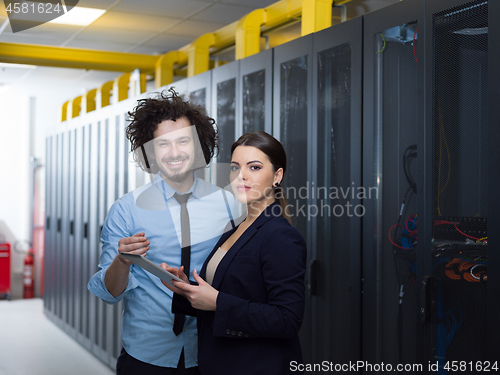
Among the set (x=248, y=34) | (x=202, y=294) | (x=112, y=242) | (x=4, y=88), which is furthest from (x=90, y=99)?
(x=202, y=294)

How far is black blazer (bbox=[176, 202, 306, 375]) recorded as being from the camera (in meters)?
1.38

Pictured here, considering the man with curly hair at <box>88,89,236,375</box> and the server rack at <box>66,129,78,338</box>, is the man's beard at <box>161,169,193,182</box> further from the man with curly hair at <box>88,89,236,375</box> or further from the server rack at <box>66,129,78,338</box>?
the server rack at <box>66,129,78,338</box>

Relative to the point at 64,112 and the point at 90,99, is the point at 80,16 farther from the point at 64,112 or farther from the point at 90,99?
the point at 64,112

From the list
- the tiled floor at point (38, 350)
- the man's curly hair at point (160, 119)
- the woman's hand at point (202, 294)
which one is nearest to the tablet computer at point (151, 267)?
the woman's hand at point (202, 294)

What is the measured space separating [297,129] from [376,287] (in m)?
0.86

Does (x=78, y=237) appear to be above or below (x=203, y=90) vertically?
below

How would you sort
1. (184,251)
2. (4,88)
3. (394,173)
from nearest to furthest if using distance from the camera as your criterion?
1. (184,251)
2. (394,173)
3. (4,88)

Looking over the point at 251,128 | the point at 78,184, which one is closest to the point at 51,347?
the point at 78,184

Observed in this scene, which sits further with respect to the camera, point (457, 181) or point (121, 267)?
point (457, 181)

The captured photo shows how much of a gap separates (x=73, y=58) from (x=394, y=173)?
11.5 feet

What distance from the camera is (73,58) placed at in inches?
182

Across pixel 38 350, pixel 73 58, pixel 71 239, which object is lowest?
pixel 38 350

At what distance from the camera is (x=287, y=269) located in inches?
54.6

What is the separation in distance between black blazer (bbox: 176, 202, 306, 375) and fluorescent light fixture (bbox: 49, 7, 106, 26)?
3.16 metres
